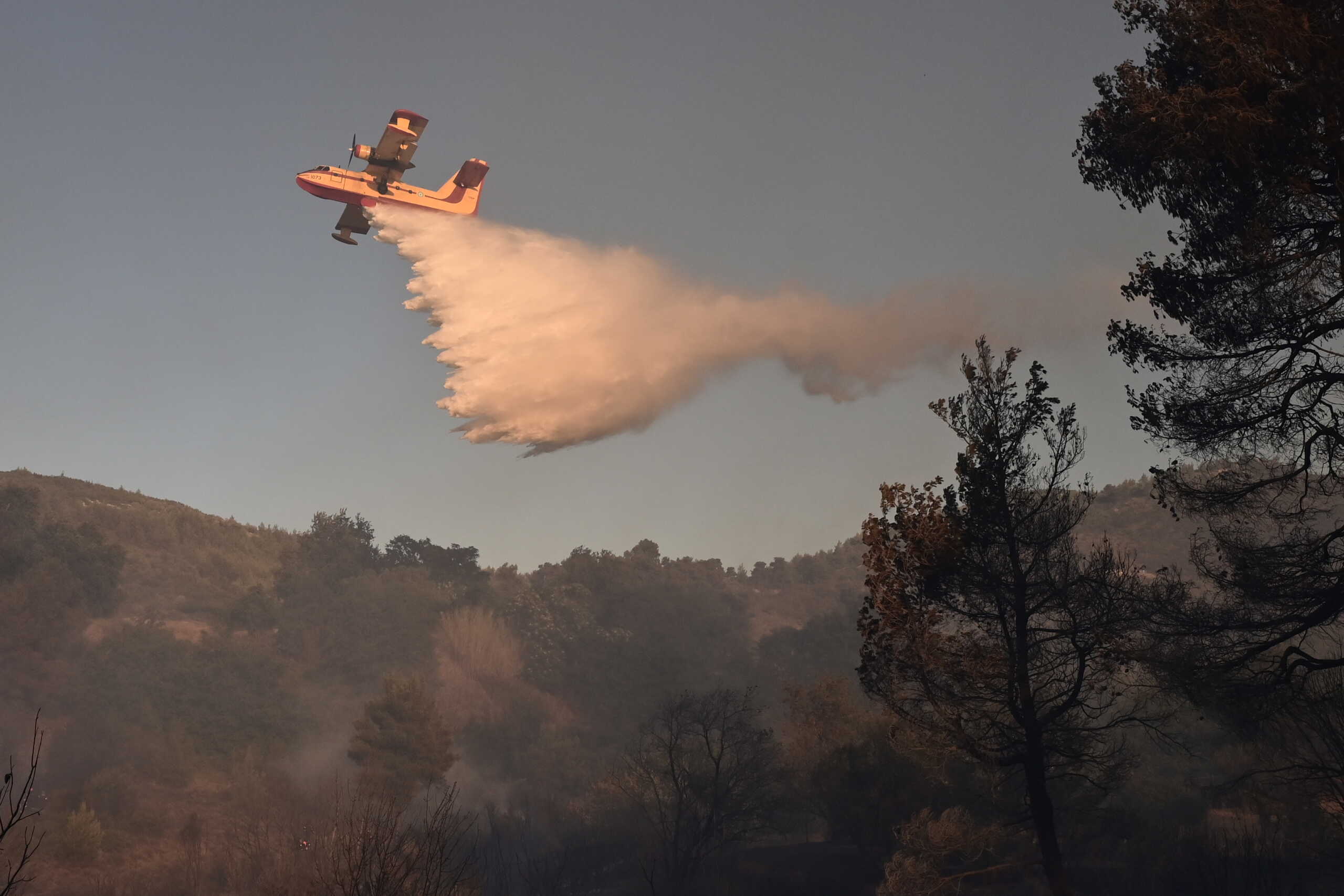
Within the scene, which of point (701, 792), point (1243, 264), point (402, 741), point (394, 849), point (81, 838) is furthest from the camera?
point (402, 741)

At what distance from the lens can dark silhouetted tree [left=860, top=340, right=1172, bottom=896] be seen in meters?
18.3

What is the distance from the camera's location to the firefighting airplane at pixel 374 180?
48156 millimetres

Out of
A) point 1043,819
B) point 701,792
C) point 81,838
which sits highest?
point 1043,819

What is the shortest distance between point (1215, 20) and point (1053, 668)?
11.5 m

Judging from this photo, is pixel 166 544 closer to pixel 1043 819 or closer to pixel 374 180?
pixel 374 180

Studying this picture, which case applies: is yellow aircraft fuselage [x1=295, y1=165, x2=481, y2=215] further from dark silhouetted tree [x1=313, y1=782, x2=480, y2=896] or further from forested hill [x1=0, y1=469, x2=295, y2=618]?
forested hill [x1=0, y1=469, x2=295, y2=618]

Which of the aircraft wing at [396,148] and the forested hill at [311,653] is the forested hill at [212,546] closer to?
the forested hill at [311,653]

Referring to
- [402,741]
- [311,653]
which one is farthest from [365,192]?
[311,653]

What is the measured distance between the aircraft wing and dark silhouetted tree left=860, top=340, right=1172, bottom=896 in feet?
120

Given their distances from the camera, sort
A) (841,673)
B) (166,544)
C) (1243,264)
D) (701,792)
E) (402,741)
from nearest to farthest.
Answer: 1. (1243,264)
2. (701,792)
3. (402,741)
4. (841,673)
5. (166,544)

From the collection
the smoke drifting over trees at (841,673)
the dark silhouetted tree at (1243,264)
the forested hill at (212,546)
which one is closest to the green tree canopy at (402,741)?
the smoke drifting over trees at (841,673)

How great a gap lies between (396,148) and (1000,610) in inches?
1575

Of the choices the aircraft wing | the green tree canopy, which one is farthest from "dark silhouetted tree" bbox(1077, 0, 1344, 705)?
the green tree canopy

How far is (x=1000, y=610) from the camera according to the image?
19.1 metres
